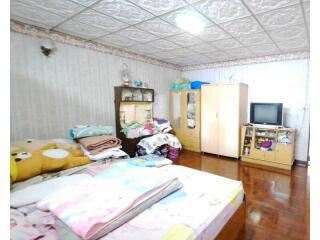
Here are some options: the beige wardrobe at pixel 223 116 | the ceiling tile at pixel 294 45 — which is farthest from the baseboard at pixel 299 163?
the ceiling tile at pixel 294 45

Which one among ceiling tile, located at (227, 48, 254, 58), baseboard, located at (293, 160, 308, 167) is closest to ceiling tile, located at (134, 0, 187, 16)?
ceiling tile, located at (227, 48, 254, 58)

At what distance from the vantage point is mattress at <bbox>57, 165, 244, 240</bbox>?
1007 mm

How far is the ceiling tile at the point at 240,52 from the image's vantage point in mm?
3496

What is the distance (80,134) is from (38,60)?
3.94 ft

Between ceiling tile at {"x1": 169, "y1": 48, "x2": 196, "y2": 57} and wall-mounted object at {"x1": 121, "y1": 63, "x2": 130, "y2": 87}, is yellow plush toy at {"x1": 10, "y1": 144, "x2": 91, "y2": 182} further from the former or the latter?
ceiling tile at {"x1": 169, "y1": 48, "x2": 196, "y2": 57}

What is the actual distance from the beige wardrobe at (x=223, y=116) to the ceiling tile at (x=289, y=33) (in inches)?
47.4

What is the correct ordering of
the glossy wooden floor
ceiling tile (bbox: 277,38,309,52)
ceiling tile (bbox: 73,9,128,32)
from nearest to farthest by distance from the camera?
the glossy wooden floor, ceiling tile (bbox: 73,9,128,32), ceiling tile (bbox: 277,38,309,52)

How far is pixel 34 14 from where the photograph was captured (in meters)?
2.14

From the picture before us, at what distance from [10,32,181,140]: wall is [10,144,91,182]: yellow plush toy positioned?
0.77m

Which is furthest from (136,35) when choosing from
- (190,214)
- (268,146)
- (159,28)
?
(268,146)

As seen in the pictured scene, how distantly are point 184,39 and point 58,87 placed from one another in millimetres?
2038
